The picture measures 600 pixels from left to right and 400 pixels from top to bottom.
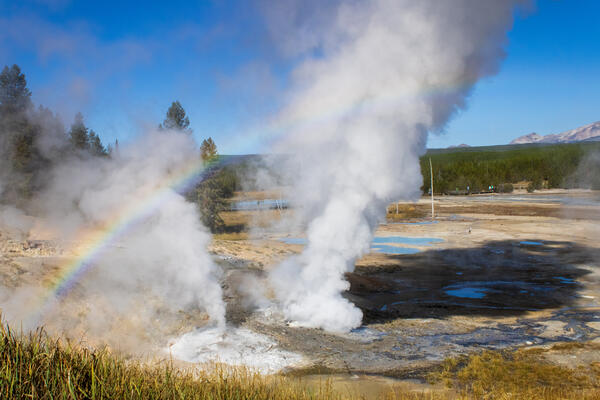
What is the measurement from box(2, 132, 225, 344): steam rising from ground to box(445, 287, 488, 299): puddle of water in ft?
32.5

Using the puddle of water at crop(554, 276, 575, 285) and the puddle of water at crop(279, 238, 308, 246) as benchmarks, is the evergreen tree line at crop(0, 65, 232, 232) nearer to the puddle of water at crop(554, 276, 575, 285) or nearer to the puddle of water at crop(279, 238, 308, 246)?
the puddle of water at crop(279, 238, 308, 246)

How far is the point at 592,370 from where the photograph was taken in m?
10.4

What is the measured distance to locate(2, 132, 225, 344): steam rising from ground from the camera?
1273 cm

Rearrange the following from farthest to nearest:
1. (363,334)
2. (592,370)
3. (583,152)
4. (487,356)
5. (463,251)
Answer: (583,152) < (463,251) < (363,334) < (487,356) < (592,370)

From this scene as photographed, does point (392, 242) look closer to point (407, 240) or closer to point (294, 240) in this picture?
point (407, 240)

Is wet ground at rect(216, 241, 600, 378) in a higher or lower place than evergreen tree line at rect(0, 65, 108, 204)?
lower

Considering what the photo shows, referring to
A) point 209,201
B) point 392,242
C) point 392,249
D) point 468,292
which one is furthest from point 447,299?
point 209,201

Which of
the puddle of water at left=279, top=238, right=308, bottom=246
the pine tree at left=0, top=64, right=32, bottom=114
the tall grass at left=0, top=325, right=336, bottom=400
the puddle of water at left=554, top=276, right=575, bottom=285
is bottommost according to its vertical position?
the puddle of water at left=554, top=276, right=575, bottom=285

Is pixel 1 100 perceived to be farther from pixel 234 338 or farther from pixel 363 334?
pixel 363 334

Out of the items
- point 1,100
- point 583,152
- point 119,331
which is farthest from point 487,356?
point 583,152

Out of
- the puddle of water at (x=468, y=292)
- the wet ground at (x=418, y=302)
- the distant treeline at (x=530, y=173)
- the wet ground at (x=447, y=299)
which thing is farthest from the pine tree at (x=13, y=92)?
the distant treeline at (x=530, y=173)

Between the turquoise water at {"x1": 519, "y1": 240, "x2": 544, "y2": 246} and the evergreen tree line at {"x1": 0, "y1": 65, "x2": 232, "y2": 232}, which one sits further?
the turquoise water at {"x1": 519, "y1": 240, "x2": 544, "y2": 246}

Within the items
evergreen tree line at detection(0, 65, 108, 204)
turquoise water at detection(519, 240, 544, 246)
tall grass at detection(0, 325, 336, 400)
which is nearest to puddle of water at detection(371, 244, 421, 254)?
turquoise water at detection(519, 240, 544, 246)

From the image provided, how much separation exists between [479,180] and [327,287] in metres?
92.8
